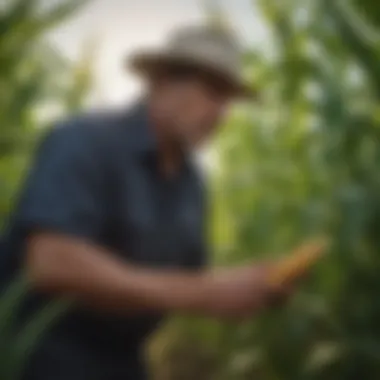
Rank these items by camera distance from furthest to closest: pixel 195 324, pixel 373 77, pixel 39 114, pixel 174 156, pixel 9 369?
pixel 195 324 < pixel 39 114 < pixel 174 156 < pixel 373 77 < pixel 9 369

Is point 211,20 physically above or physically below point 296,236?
above

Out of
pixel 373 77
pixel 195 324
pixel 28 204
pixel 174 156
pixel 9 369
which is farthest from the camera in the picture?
pixel 195 324

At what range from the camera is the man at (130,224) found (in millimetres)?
1043

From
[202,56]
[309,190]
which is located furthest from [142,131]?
[309,190]

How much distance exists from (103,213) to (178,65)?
0.20 m

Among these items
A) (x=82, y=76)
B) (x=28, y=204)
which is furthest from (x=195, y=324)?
(x=28, y=204)

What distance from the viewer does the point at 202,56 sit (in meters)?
1.19

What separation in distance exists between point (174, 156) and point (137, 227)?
0.12 metres

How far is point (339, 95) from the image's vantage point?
1073mm

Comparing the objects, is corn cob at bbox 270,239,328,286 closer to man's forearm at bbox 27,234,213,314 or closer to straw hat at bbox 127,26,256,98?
man's forearm at bbox 27,234,213,314

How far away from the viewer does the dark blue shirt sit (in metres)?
1.09

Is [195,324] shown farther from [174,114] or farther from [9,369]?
[9,369]

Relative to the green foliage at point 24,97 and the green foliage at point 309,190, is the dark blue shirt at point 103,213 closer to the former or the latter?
the green foliage at point 24,97

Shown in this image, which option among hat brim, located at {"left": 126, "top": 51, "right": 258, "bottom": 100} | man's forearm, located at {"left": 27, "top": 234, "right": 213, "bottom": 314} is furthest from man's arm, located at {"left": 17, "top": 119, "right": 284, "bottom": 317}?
hat brim, located at {"left": 126, "top": 51, "right": 258, "bottom": 100}
